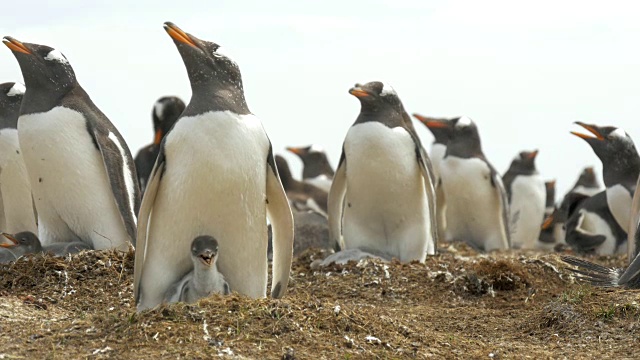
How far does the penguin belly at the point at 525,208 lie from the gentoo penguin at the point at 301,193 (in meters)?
3.50

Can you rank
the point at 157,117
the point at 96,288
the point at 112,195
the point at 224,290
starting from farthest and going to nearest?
1. the point at 157,117
2. the point at 112,195
3. the point at 96,288
4. the point at 224,290

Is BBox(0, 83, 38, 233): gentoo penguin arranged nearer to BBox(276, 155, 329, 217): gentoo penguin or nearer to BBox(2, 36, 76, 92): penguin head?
BBox(2, 36, 76, 92): penguin head

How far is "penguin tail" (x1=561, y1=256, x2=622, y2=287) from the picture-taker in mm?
8051

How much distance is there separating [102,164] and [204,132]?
86.6 inches

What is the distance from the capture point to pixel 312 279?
9.34 metres

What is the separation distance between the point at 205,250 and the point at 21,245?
2.65m

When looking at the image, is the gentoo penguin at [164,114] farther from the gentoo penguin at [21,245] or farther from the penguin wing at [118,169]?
the gentoo penguin at [21,245]

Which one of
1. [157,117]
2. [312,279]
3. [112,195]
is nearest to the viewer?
Result: [112,195]

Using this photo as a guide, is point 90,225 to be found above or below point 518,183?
above

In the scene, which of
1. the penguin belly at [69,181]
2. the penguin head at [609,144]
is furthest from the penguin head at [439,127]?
the penguin belly at [69,181]

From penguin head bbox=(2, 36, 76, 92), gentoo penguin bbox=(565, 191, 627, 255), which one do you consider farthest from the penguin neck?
gentoo penguin bbox=(565, 191, 627, 255)

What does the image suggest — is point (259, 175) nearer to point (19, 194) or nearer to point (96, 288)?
point (96, 288)

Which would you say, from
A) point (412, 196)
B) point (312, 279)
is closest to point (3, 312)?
point (312, 279)

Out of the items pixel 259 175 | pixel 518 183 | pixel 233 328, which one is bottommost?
pixel 518 183
